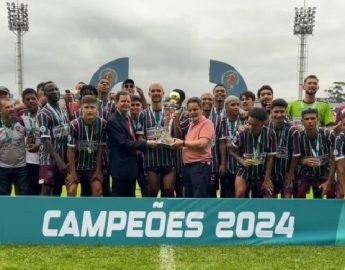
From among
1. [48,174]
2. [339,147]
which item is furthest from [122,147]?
[339,147]

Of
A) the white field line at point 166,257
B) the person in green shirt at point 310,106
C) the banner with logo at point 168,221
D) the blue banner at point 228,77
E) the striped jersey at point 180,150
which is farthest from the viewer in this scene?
the blue banner at point 228,77

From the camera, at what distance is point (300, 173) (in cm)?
696

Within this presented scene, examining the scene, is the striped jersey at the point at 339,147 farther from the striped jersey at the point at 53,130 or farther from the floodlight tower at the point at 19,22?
the floodlight tower at the point at 19,22

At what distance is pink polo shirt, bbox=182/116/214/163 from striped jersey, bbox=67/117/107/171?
1.19 m

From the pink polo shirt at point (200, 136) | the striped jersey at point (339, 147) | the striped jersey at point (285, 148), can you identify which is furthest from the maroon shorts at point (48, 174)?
the striped jersey at point (339, 147)

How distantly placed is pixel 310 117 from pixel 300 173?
89 cm

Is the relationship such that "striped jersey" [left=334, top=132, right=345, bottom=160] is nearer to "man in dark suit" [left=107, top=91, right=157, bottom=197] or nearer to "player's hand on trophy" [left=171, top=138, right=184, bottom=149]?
"player's hand on trophy" [left=171, top=138, right=184, bottom=149]

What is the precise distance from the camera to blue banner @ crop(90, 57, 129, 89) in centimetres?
1064

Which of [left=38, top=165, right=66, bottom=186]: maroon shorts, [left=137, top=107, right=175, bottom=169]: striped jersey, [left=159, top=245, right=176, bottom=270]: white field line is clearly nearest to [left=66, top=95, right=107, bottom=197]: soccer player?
[left=38, top=165, right=66, bottom=186]: maroon shorts

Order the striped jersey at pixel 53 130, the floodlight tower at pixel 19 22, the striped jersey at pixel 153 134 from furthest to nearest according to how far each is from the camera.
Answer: the floodlight tower at pixel 19 22
the striped jersey at pixel 153 134
the striped jersey at pixel 53 130

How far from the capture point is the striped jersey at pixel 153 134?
6.89 metres

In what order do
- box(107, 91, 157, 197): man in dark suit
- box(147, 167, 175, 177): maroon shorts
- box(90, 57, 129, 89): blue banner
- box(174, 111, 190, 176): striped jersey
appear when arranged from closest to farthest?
box(107, 91, 157, 197): man in dark suit
box(147, 167, 175, 177): maroon shorts
box(174, 111, 190, 176): striped jersey
box(90, 57, 129, 89): blue banner

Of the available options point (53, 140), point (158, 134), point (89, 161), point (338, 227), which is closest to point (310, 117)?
point (338, 227)

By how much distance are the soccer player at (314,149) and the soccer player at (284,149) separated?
11 centimetres
